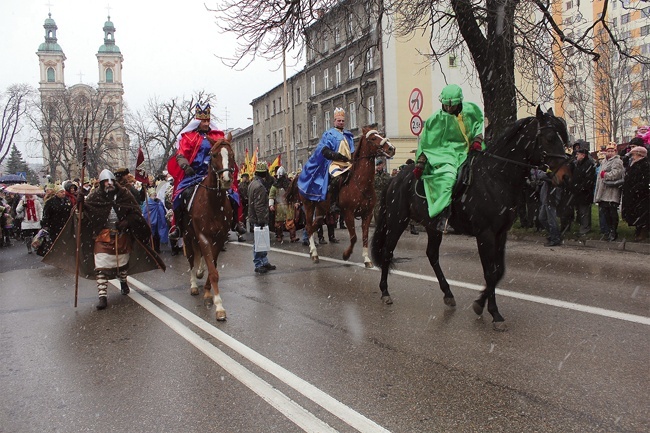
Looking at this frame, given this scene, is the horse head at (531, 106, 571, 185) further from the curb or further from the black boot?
the curb

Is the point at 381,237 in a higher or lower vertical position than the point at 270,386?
higher

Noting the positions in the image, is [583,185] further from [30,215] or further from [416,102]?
[30,215]

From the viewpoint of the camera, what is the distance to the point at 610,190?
37.6ft

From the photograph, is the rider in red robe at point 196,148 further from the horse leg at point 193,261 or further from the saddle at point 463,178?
the saddle at point 463,178

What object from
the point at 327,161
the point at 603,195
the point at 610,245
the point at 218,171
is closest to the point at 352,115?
the point at 603,195

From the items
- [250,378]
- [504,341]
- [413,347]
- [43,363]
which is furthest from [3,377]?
[504,341]

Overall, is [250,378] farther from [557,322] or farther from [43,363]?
[557,322]

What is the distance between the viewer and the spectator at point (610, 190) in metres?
11.4

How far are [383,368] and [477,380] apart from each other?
74 centimetres

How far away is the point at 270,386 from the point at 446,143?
11.6 feet

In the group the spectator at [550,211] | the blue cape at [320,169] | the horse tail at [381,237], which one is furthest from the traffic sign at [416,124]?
the horse tail at [381,237]

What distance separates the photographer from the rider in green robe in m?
6.21

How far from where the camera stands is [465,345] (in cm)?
505

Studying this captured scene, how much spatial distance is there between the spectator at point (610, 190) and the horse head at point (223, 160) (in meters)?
8.21
